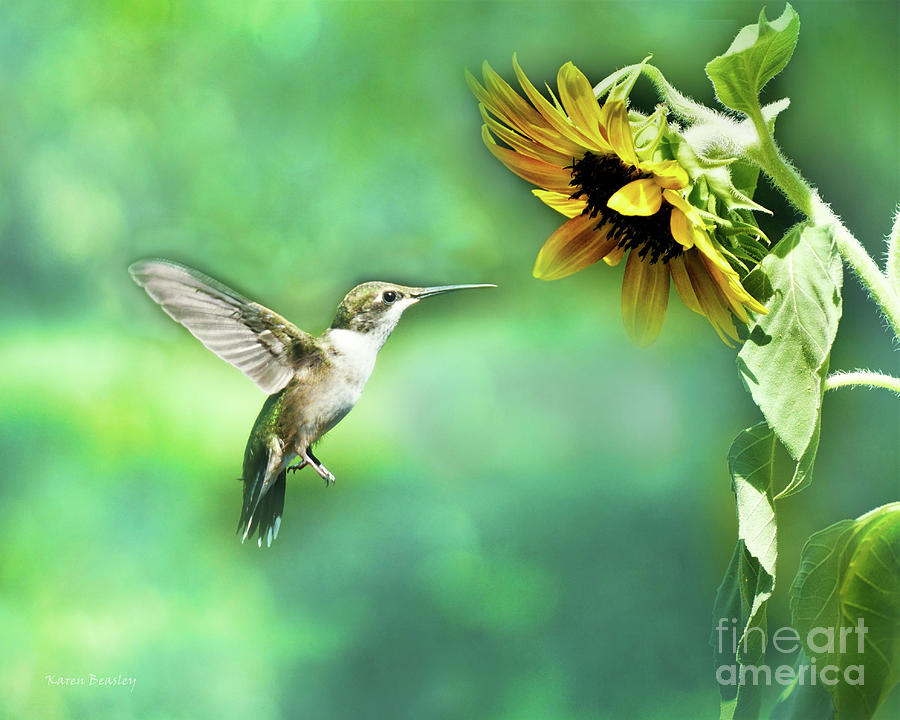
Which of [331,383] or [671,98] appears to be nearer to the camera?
[671,98]

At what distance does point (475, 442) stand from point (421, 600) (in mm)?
209

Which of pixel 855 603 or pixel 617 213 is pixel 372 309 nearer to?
pixel 617 213

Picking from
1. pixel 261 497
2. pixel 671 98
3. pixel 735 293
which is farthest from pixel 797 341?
pixel 261 497

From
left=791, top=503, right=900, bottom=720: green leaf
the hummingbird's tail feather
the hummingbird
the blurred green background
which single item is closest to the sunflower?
left=791, top=503, right=900, bottom=720: green leaf

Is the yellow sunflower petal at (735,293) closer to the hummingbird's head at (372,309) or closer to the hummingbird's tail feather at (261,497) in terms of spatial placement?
the hummingbird's head at (372,309)

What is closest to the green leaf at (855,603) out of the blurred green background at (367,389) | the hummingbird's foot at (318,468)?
the hummingbird's foot at (318,468)

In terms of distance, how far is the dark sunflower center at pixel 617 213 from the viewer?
0.49 m

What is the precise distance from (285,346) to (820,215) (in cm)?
45

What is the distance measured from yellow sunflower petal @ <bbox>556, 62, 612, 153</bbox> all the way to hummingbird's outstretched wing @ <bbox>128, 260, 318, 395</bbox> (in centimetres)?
34

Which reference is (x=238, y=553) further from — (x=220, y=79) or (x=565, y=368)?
(x=220, y=79)

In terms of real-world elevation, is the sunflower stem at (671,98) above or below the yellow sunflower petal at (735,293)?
above

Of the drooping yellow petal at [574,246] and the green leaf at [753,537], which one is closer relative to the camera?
the green leaf at [753,537]

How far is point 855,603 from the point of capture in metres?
0.48

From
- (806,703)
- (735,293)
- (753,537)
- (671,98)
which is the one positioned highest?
(671,98)
